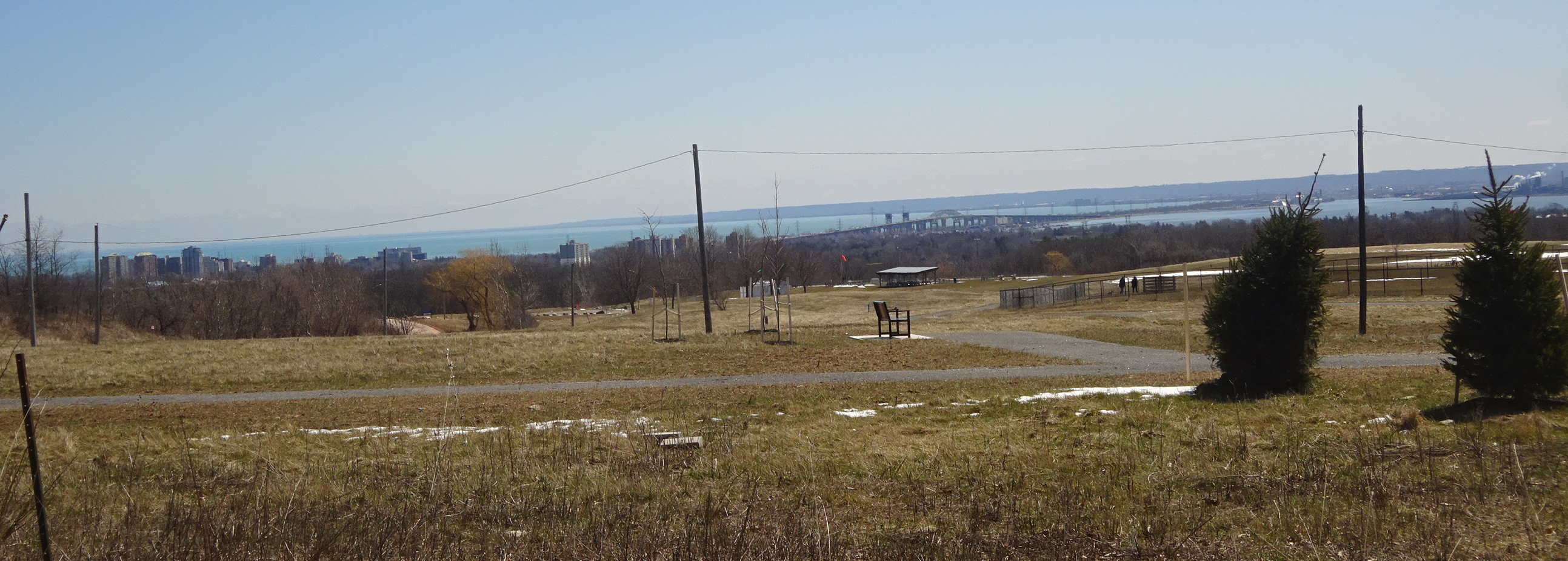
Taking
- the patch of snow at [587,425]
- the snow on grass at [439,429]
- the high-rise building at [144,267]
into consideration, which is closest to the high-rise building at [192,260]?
the high-rise building at [144,267]

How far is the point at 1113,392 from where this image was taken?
1376 cm

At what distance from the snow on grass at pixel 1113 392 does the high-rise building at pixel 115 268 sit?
64.5m

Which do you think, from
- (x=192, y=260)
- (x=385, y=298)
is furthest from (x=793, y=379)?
(x=192, y=260)

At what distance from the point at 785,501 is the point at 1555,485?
470 cm

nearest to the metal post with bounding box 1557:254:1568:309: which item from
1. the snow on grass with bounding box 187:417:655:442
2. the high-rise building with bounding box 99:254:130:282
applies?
the snow on grass with bounding box 187:417:655:442

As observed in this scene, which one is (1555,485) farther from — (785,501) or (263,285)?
(263,285)

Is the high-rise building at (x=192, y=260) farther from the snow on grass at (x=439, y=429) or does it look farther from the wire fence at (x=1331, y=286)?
the snow on grass at (x=439, y=429)

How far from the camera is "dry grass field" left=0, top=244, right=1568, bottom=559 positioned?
509 centimetres

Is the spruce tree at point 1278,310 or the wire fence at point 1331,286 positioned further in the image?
the wire fence at point 1331,286

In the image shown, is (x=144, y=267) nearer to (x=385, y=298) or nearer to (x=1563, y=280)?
(x=385, y=298)

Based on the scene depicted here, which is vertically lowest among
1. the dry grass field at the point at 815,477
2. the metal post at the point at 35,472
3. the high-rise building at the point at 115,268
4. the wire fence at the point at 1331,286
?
the wire fence at the point at 1331,286

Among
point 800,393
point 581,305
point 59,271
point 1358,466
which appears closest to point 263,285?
point 59,271

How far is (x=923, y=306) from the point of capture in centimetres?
6147

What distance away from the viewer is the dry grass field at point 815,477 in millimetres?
5090
